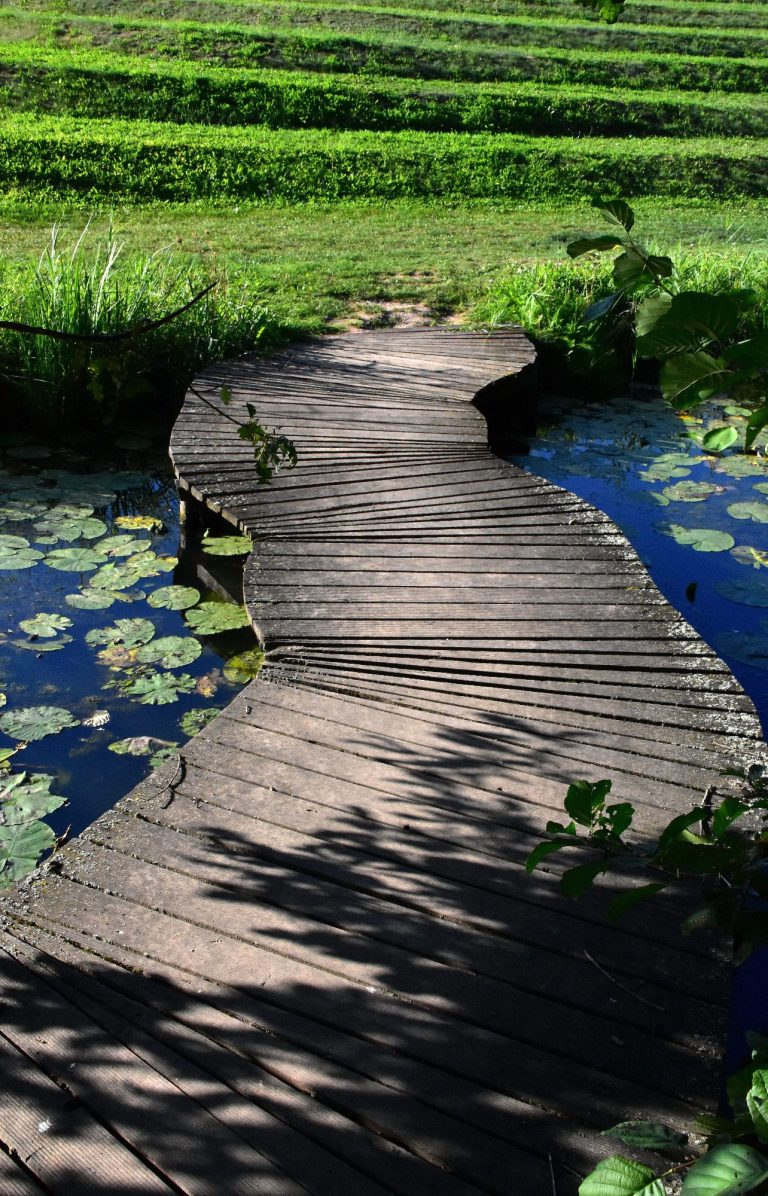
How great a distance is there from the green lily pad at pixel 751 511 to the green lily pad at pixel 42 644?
3468 mm

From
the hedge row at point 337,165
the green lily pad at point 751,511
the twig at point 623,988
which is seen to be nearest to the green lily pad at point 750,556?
the green lily pad at point 751,511

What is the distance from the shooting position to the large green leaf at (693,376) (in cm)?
144

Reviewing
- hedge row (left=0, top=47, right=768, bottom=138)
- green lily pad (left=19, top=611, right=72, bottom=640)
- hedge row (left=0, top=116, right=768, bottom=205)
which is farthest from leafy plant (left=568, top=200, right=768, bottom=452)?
hedge row (left=0, top=47, right=768, bottom=138)

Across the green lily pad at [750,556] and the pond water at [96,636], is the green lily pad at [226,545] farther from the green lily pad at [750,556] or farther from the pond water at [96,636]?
the green lily pad at [750,556]

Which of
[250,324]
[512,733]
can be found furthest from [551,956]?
[250,324]

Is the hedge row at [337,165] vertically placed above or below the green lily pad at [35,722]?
above

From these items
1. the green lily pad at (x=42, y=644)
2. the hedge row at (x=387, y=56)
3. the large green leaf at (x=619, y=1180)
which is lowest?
the green lily pad at (x=42, y=644)

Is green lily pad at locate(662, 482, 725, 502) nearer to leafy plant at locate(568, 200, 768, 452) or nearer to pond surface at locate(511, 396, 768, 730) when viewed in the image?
pond surface at locate(511, 396, 768, 730)

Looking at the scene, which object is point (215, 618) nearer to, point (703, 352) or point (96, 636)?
point (96, 636)

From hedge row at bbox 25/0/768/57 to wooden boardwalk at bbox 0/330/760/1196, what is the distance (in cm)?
1513

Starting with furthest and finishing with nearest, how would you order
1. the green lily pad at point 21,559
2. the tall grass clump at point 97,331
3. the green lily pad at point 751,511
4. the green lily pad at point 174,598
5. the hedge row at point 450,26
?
the hedge row at point 450,26 → the tall grass clump at point 97,331 → the green lily pad at point 751,511 → the green lily pad at point 21,559 → the green lily pad at point 174,598

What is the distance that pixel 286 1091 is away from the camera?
2.12 m

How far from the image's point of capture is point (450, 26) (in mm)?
17859

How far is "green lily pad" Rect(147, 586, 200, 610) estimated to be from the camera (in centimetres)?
477
